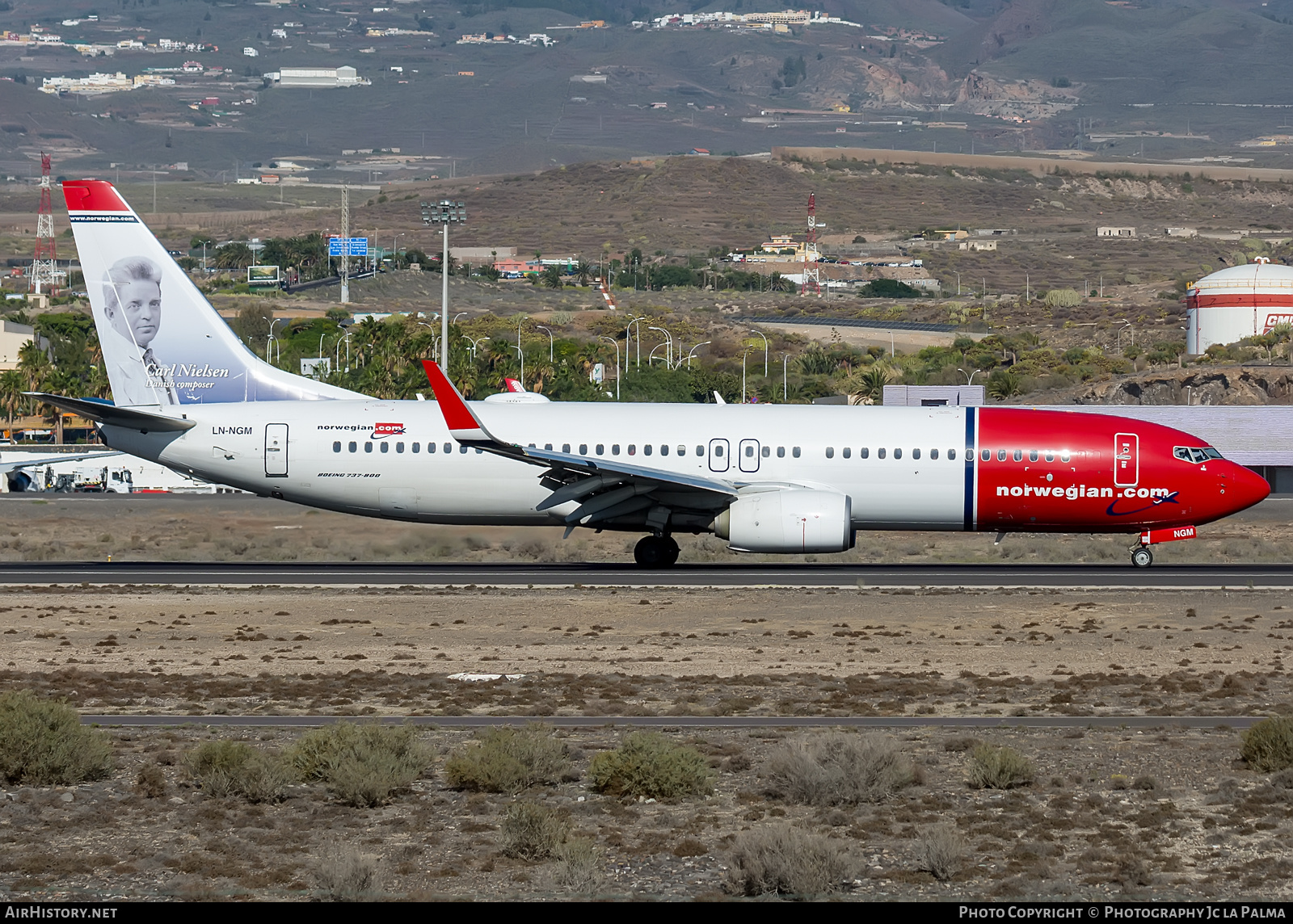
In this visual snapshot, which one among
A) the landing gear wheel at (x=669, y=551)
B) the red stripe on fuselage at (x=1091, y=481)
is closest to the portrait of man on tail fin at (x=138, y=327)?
the landing gear wheel at (x=669, y=551)

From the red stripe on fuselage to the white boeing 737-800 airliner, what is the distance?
4 cm

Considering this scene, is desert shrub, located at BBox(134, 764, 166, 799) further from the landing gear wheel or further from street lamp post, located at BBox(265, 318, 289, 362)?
street lamp post, located at BBox(265, 318, 289, 362)

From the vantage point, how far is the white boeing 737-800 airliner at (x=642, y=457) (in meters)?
37.9

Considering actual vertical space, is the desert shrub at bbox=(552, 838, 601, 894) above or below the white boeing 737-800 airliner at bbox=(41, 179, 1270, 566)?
below

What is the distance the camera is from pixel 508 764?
17578 mm

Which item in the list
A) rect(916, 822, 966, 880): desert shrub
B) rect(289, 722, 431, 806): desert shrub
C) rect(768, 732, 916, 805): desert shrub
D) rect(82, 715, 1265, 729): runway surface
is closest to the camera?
rect(916, 822, 966, 880): desert shrub

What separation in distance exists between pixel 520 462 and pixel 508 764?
68.2 ft

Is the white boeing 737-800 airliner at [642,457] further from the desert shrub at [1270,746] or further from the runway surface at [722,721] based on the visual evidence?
the desert shrub at [1270,746]

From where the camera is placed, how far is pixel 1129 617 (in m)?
31.2

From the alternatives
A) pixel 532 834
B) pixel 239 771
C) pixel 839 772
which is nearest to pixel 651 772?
pixel 839 772

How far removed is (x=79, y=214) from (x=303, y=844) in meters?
26.8

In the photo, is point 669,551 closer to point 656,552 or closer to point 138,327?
point 656,552

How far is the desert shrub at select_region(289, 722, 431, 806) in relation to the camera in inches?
671

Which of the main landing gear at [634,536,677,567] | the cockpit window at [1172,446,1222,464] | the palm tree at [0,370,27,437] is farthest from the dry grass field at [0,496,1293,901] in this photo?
the palm tree at [0,370,27,437]
